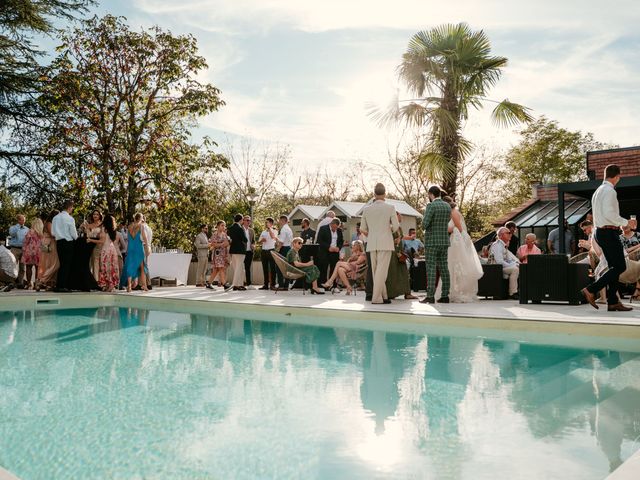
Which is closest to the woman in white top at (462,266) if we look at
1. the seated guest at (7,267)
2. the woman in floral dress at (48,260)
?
the woman in floral dress at (48,260)

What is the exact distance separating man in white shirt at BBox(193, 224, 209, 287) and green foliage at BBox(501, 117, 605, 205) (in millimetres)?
26365

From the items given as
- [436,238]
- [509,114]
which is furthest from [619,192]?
[436,238]

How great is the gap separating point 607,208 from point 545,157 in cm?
3208

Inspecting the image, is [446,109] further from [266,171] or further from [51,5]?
[266,171]

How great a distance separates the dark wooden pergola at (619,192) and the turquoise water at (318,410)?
738 centimetres

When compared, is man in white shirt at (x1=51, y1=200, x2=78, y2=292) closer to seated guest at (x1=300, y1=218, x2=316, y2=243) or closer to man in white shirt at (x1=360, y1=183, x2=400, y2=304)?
seated guest at (x1=300, y1=218, x2=316, y2=243)

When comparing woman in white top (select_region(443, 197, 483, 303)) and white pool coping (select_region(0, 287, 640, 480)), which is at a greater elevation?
woman in white top (select_region(443, 197, 483, 303))

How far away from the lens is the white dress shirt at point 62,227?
12125mm

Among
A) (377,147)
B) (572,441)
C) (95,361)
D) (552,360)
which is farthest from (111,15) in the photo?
(377,147)

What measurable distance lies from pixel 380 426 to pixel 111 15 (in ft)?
48.9

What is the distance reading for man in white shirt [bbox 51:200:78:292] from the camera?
1213 centimetres

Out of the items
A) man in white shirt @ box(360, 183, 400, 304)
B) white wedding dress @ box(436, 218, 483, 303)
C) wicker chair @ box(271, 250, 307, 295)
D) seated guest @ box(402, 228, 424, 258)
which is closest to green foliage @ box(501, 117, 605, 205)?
seated guest @ box(402, 228, 424, 258)

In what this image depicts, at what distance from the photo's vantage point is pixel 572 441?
3.04m

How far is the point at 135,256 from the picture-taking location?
12656 mm
